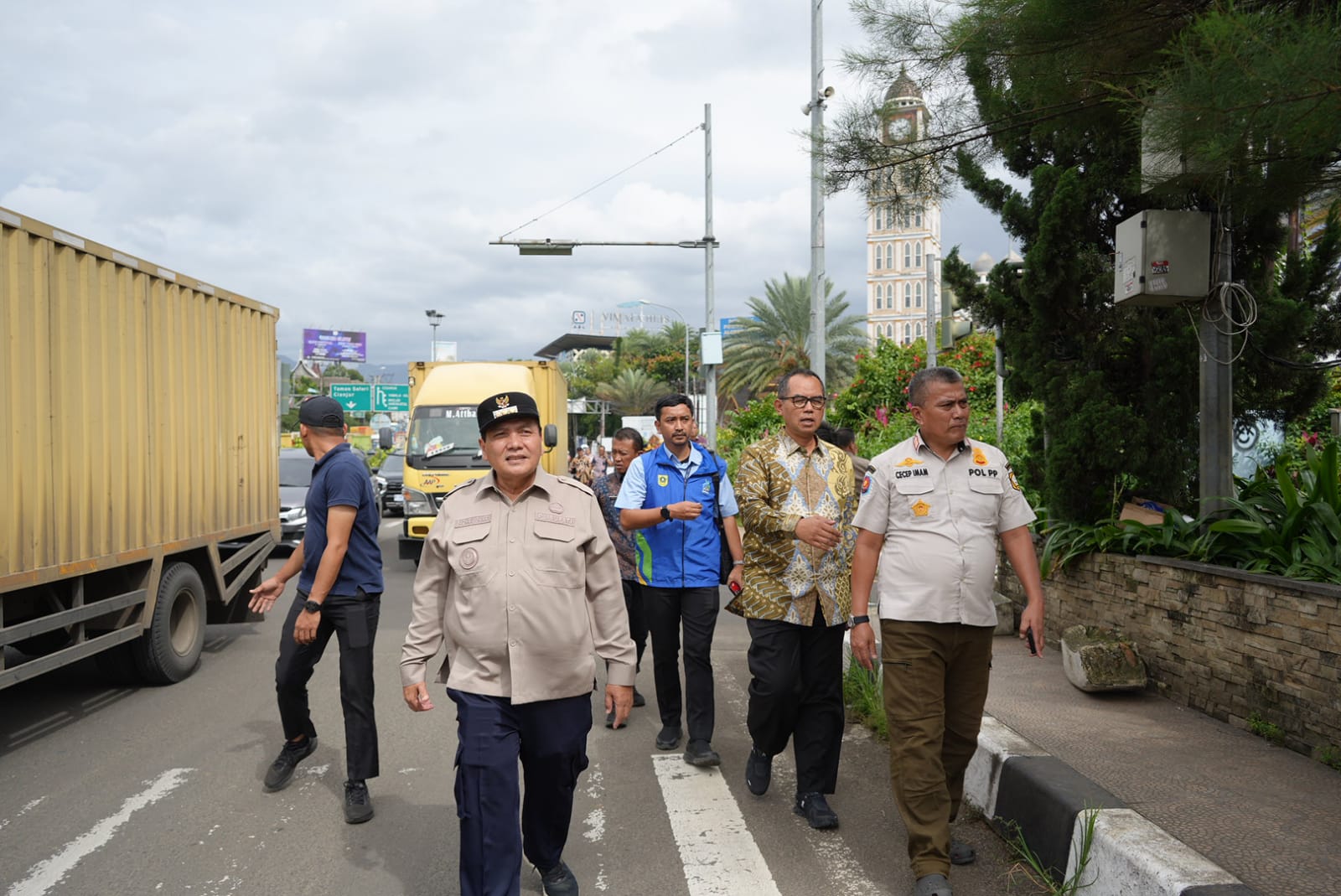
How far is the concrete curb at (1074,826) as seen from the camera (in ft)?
10.7

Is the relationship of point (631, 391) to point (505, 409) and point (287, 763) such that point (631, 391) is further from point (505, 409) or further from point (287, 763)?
point (505, 409)

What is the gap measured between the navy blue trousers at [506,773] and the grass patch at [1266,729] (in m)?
3.41

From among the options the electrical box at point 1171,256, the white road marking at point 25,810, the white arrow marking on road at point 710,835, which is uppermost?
the electrical box at point 1171,256

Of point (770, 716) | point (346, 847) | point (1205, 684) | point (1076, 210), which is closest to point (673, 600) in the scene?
point (770, 716)

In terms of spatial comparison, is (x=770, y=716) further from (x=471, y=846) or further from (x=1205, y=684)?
(x=1205, y=684)

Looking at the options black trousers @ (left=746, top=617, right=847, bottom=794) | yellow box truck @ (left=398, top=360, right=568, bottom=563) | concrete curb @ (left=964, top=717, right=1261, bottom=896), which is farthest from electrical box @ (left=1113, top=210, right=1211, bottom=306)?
yellow box truck @ (left=398, top=360, right=568, bottom=563)

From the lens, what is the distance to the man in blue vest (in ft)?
18.1

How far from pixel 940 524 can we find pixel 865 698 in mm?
2633

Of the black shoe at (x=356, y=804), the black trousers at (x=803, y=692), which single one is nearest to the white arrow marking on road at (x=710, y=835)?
the black trousers at (x=803, y=692)

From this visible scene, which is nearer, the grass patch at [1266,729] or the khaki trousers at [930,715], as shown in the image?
the khaki trousers at [930,715]

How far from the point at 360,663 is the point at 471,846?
165cm

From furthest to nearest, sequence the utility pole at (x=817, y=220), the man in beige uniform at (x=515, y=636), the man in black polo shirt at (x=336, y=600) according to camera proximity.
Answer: the utility pole at (x=817, y=220) < the man in black polo shirt at (x=336, y=600) < the man in beige uniform at (x=515, y=636)

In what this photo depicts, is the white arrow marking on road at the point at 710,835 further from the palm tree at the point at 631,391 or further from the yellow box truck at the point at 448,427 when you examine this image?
the palm tree at the point at 631,391

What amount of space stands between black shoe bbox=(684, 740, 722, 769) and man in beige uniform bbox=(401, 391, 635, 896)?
1828 millimetres
